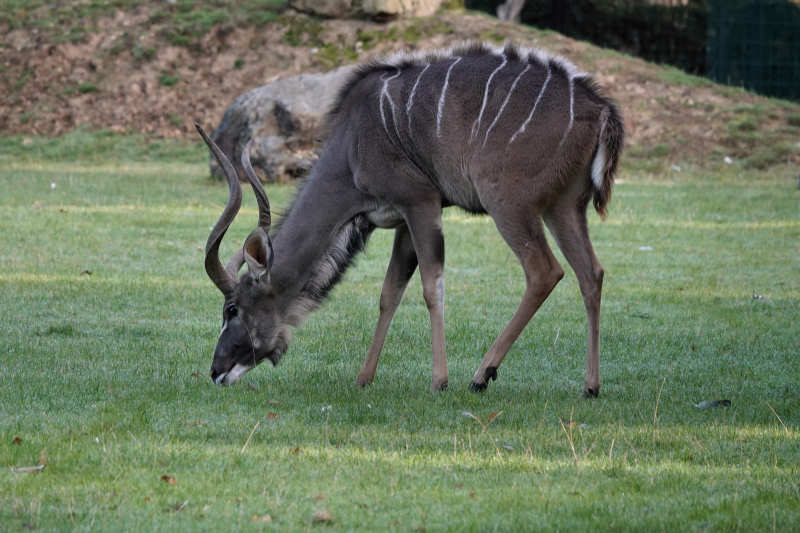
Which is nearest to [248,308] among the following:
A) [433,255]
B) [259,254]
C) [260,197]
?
[259,254]

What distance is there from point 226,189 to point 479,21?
9.92 m

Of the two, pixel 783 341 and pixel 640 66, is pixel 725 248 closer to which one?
pixel 783 341

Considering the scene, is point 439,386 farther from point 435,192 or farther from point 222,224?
point 222,224

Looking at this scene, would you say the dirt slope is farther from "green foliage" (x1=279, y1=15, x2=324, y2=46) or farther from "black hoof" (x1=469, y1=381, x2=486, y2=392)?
"black hoof" (x1=469, y1=381, x2=486, y2=392)

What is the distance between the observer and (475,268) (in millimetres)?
11281

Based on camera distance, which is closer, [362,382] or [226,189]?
[362,382]

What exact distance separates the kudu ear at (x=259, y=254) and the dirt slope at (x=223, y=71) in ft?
49.7

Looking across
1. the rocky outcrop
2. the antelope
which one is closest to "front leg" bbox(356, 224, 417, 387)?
the antelope

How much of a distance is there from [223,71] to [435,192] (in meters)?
19.2

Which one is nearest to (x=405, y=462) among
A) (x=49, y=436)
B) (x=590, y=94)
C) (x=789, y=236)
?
(x=49, y=436)

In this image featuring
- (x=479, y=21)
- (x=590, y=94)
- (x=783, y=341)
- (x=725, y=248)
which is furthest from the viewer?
(x=479, y=21)

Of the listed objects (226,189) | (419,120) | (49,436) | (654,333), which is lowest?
(226,189)

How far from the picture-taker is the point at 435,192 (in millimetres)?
6734

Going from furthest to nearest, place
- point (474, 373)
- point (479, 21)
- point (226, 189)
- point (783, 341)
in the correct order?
point (479, 21) → point (226, 189) → point (783, 341) → point (474, 373)
